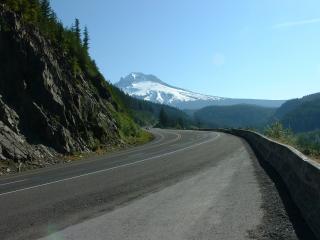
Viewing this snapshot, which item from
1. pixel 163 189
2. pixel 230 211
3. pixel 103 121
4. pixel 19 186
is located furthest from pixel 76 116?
pixel 230 211

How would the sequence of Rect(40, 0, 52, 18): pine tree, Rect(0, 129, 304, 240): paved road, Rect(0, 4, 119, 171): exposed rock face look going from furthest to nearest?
Rect(40, 0, 52, 18): pine tree < Rect(0, 4, 119, 171): exposed rock face < Rect(0, 129, 304, 240): paved road

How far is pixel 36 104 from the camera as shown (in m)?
30.7

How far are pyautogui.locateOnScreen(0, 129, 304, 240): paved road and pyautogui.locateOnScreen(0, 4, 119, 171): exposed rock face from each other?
10455 millimetres

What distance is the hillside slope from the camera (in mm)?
27234

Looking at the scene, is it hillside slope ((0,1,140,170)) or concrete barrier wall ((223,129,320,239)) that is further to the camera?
hillside slope ((0,1,140,170))

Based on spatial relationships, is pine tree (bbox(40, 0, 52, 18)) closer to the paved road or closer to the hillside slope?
the hillside slope

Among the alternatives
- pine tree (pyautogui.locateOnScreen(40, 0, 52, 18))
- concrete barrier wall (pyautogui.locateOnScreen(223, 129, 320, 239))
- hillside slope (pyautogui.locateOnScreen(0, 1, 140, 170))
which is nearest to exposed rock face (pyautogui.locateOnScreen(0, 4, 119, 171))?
hillside slope (pyautogui.locateOnScreen(0, 1, 140, 170))

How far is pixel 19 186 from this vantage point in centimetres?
1511

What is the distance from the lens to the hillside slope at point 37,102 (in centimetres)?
2723

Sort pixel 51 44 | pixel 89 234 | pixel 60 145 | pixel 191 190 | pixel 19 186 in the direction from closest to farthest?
pixel 89 234, pixel 191 190, pixel 19 186, pixel 60 145, pixel 51 44

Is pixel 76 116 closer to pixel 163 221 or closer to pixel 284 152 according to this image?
pixel 284 152

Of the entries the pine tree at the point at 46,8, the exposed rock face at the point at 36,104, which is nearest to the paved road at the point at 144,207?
the exposed rock face at the point at 36,104

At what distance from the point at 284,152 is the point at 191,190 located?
4.37 meters

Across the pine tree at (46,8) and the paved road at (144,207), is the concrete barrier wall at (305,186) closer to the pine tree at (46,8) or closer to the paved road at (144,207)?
the paved road at (144,207)
